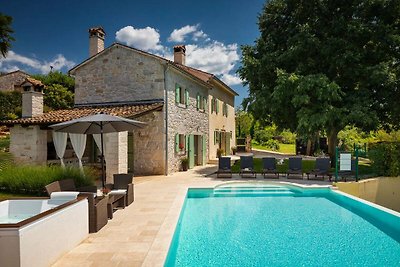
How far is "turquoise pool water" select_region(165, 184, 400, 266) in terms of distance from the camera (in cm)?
550

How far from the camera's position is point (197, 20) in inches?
718

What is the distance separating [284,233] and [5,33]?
10872mm

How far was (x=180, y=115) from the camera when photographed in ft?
57.5

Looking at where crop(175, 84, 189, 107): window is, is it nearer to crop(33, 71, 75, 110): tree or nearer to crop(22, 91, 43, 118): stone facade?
crop(22, 91, 43, 118): stone facade

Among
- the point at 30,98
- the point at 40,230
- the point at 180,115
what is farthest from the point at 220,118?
the point at 40,230

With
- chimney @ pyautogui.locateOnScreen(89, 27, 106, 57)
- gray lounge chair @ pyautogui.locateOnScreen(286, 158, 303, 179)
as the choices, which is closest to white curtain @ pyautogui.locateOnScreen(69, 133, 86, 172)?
chimney @ pyautogui.locateOnScreen(89, 27, 106, 57)

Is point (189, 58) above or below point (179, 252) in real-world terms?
above

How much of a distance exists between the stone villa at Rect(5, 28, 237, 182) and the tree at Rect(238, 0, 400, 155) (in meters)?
4.55

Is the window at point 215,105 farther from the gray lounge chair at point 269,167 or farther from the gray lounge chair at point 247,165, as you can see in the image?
the gray lounge chair at point 269,167

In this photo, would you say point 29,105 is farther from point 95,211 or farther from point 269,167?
point 269,167

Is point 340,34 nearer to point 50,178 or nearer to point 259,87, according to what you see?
point 259,87

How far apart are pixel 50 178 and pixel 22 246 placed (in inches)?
250

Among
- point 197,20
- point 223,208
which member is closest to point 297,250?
point 223,208

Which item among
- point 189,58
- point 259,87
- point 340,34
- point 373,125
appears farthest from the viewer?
point 189,58
